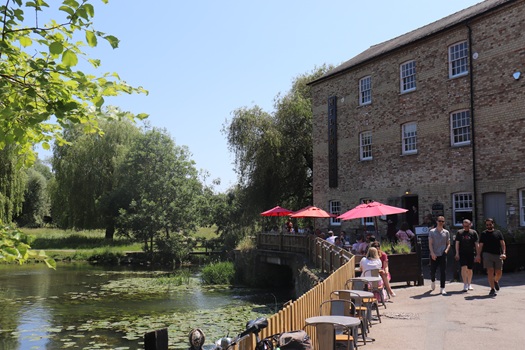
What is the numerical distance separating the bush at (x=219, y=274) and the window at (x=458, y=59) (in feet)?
48.9

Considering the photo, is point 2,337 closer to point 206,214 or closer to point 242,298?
point 242,298

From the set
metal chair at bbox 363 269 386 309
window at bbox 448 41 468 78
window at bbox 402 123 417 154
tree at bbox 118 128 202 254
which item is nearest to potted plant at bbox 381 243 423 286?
metal chair at bbox 363 269 386 309

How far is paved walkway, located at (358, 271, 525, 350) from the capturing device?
787 cm

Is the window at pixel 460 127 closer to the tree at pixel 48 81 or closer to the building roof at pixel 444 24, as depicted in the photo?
the building roof at pixel 444 24

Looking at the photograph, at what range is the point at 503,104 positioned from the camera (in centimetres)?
1883

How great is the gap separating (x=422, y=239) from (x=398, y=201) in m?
5.23

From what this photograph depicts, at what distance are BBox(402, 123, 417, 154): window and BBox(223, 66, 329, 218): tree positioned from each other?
10144 mm

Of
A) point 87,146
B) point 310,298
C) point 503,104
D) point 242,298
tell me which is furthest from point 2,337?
point 87,146

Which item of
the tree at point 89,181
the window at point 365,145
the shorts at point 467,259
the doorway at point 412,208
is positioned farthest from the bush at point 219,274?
the shorts at point 467,259

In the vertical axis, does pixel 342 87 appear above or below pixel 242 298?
above

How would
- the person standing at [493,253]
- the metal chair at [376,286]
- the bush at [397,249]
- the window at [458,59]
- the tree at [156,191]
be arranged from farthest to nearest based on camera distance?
the tree at [156,191], the window at [458,59], the bush at [397,249], the person standing at [493,253], the metal chair at [376,286]

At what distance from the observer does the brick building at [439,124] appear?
734 inches

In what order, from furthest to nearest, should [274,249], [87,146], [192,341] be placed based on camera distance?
[87,146]
[274,249]
[192,341]

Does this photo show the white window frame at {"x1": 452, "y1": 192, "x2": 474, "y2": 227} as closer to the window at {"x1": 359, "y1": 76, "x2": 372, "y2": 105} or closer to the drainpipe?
the drainpipe
